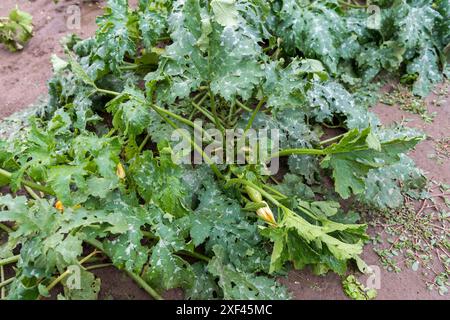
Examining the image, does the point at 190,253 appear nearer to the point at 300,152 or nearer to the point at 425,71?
the point at 300,152

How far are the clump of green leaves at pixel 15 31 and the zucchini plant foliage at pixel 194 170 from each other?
97cm

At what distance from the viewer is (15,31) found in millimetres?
4285

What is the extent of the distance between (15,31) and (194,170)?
99.3 inches

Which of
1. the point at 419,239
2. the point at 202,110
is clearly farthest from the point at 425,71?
the point at 202,110

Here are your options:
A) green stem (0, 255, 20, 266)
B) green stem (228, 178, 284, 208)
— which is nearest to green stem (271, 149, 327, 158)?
green stem (228, 178, 284, 208)

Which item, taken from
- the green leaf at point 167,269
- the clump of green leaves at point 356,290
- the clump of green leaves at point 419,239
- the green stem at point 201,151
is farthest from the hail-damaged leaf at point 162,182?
the clump of green leaves at point 419,239

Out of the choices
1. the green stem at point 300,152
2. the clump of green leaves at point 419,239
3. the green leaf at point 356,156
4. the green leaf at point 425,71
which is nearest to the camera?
the green leaf at point 356,156

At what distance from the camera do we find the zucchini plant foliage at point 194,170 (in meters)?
2.40

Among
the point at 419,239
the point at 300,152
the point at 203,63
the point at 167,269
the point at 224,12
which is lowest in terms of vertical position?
the point at 419,239

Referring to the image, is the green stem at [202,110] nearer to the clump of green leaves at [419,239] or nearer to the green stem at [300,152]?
the green stem at [300,152]

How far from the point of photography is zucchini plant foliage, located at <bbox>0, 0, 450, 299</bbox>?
2.40 m

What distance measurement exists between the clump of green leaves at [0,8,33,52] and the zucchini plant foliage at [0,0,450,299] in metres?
0.97

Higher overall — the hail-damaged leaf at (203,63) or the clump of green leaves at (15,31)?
the hail-damaged leaf at (203,63)
